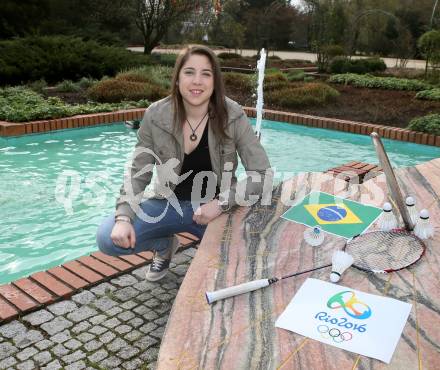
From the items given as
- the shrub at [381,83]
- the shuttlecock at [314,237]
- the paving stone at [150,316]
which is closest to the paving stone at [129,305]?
the paving stone at [150,316]

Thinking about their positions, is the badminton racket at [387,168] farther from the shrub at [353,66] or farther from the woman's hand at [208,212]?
the shrub at [353,66]

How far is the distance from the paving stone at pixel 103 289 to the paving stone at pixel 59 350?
0.52 meters

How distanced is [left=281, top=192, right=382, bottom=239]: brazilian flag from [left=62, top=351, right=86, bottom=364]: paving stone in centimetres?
121

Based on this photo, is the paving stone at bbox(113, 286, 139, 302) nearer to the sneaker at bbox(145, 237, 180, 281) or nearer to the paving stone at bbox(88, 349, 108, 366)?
the sneaker at bbox(145, 237, 180, 281)

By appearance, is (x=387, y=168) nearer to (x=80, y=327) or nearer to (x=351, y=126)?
(x=80, y=327)

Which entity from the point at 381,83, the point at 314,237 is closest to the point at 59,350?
the point at 314,237

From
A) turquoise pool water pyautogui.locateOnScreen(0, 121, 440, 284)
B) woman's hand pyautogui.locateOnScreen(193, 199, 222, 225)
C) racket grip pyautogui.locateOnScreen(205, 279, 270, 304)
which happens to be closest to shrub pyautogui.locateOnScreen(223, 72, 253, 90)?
turquoise pool water pyautogui.locateOnScreen(0, 121, 440, 284)

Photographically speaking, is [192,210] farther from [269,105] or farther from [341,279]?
[269,105]

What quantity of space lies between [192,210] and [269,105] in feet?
29.4

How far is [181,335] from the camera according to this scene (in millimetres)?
1529

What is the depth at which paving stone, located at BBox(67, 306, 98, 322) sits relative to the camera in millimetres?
2725

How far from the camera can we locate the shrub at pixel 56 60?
12773 millimetres

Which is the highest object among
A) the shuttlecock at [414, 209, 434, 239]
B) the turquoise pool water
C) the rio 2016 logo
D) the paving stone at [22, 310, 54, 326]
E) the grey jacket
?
the grey jacket

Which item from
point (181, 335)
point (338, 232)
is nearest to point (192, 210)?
point (338, 232)
